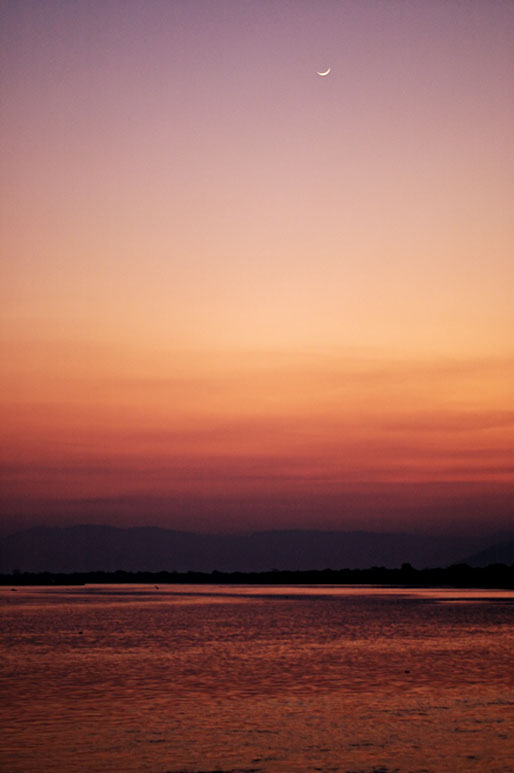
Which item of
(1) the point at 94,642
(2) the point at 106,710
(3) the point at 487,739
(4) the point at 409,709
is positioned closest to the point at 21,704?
(2) the point at 106,710

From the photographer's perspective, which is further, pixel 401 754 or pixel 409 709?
pixel 409 709

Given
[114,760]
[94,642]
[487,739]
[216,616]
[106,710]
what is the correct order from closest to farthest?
1. [114,760]
2. [487,739]
3. [106,710]
4. [94,642]
5. [216,616]

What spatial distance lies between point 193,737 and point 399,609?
70.4m

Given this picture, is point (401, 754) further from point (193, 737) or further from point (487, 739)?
point (193, 737)

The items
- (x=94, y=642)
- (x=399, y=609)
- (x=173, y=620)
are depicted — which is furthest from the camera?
(x=399, y=609)

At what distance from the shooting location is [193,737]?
23.9 meters

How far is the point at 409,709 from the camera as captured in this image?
92.0ft

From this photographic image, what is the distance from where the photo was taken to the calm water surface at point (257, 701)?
21.4 m

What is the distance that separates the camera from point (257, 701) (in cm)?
2981

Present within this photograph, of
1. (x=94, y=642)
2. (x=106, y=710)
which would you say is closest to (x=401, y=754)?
(x=106, y=710)

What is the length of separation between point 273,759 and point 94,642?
3359 centimetres

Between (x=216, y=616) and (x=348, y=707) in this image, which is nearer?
(x=348, y=707)

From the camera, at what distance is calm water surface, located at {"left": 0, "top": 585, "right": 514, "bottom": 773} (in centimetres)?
2142

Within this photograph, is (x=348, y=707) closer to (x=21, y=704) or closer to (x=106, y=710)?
(x=106, y=710)
